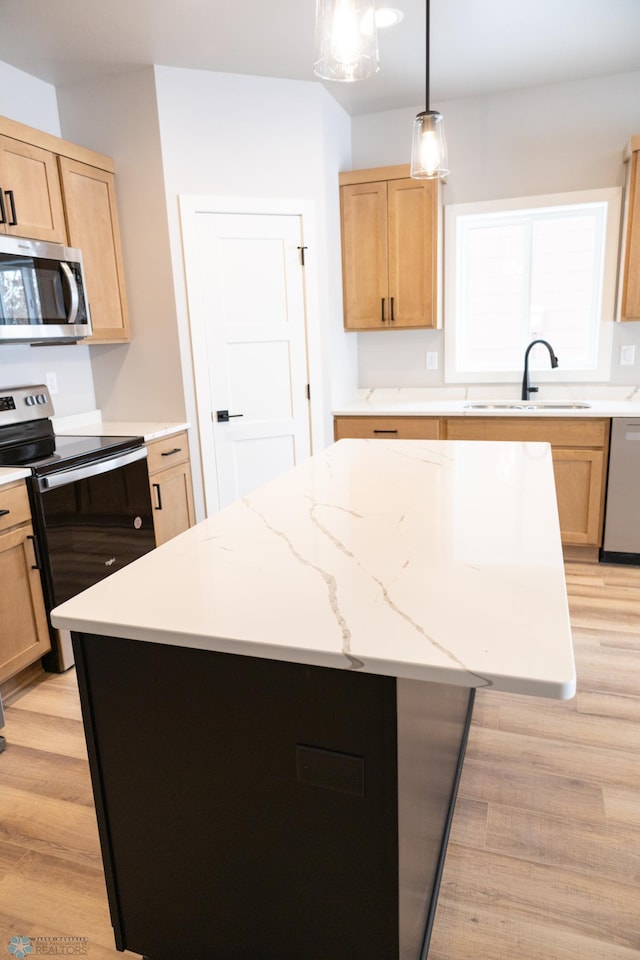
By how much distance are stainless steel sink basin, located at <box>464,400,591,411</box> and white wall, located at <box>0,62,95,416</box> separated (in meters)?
2.25

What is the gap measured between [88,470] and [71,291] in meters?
0.88

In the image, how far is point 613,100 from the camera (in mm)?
3561

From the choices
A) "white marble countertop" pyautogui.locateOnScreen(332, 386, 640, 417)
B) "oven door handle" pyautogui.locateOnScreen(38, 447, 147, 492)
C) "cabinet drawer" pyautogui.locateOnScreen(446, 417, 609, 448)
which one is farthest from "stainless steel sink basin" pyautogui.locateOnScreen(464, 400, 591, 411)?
"oven door handle" pyautogui.locateOnScreen(38, 447, 147, 492)

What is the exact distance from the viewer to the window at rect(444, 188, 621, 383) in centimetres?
376

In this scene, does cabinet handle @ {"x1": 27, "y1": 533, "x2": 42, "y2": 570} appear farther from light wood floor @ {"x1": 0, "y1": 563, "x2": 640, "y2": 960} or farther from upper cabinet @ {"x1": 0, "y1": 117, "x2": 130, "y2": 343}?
upper cabinet @ {"x1": 0, "y1": 117, "x2": 130, "y2": 343}

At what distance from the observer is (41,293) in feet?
8.95

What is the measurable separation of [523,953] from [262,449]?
2744mm

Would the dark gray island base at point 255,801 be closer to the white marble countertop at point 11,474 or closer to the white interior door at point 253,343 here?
the white marble countertop at point 11,474

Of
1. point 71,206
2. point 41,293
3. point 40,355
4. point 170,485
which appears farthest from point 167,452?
point 71,206

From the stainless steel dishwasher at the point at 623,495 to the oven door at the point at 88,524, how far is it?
8.17 feet

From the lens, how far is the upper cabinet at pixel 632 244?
331cm

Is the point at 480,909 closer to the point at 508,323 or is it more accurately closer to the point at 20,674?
the point at 20,674

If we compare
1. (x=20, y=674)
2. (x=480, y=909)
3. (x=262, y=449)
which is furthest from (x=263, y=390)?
(x=480, y=909)

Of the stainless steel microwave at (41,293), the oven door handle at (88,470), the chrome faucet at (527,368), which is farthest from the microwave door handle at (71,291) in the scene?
the chrome faucet at (527,368)
